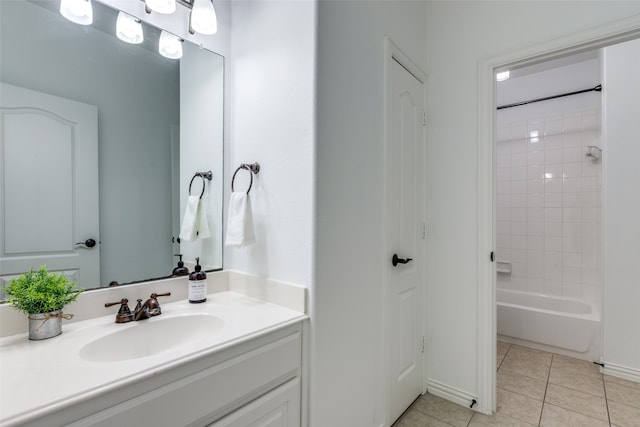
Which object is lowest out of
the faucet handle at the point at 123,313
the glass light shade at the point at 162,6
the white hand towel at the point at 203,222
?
the faucet handle at the point at 123,313

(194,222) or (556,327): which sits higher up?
(194,222)

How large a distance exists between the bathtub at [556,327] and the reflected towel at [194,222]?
273 cm

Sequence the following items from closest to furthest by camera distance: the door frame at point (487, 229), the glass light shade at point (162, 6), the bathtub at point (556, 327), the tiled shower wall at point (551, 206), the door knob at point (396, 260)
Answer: the glass light shade at point (162, 6) < the door knob at point (396, 260) < the door frame at point (487, 229) < the bathtub at point (556, 327) < the tiled shower wall at point (551, 206)

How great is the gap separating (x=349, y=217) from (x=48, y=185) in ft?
3.77

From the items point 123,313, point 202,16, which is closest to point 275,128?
point 202,16

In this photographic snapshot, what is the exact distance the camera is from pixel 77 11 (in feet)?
3.66

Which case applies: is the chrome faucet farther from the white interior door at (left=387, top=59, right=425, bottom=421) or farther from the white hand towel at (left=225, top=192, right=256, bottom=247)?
the white interior door at (left=387, top=59, right=425, bottom=421)

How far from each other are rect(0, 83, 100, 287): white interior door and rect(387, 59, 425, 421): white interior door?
4.43ft

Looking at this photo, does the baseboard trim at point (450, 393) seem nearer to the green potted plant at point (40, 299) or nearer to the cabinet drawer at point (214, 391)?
the cabinet drawer at point (214, 391)

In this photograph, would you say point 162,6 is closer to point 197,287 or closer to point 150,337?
point 197,287

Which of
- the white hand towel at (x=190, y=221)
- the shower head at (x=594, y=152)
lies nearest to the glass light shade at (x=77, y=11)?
the white hand towel at (x=190, y=221)

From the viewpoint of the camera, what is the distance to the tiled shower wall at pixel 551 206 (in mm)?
2873

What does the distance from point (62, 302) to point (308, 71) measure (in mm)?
1180

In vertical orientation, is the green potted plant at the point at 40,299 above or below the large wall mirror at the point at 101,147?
below
